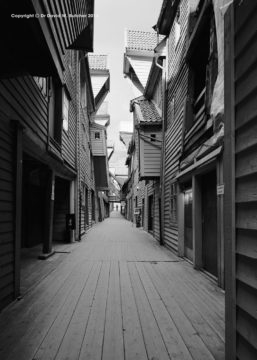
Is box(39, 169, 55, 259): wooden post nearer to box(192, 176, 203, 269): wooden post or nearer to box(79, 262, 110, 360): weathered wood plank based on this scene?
box(79, 262, 110, 360): weathered wood plank

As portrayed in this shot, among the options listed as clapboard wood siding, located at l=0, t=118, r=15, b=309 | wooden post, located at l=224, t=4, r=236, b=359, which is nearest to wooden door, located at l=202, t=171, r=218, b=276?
wooden post, located at l=224, t=4, r=236, b=359

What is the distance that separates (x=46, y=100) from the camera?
7.35 meters

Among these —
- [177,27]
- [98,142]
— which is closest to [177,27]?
[177,27]

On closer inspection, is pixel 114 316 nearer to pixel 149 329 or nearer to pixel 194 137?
pixel 149 329

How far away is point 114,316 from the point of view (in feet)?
12.4

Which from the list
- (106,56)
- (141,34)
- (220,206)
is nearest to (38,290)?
(220,206)

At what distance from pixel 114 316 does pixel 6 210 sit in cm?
202

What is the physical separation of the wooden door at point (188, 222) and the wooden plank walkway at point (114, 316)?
3.05ft

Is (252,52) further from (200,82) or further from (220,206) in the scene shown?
(200,82)

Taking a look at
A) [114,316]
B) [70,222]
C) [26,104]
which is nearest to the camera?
[114,316]

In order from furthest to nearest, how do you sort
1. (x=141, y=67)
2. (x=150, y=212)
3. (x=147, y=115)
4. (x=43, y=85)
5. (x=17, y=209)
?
(x=141, y=67) < (x=150, y=212) < (x=147, y=115) < (x=43, y=85) < (x=17, y=209)

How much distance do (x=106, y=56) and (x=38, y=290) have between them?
22.0 meters

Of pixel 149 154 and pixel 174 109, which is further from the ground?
pixel 174 109

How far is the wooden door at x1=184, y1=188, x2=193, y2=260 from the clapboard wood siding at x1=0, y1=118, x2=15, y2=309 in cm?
445
